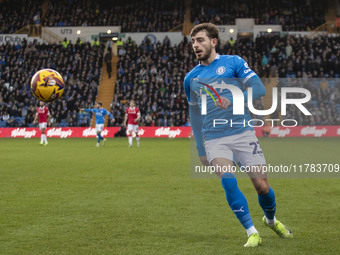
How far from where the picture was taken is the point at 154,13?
46.3 metres

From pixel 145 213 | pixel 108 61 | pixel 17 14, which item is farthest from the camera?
pixel 17 14

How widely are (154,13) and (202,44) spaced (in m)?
41.5

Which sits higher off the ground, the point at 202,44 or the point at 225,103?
the point at 202,44

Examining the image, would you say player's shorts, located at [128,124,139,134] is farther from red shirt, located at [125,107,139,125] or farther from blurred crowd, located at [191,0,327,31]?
blurred crowd, located at [191,0,327,31]

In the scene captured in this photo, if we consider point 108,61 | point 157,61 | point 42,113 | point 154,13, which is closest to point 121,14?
point 154,13

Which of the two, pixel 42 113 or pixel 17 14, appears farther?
pixel 17 14

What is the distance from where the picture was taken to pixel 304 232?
6.38 meters

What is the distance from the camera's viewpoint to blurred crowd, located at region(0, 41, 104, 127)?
3456 centimetres

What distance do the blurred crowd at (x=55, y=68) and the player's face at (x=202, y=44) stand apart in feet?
92.6

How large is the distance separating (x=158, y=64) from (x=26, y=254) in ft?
107

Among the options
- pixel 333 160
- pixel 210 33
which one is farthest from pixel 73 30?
pixel 210 33

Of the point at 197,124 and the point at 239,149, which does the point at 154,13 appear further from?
the point at 239,149

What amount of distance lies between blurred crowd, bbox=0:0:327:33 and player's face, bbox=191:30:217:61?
127 ft

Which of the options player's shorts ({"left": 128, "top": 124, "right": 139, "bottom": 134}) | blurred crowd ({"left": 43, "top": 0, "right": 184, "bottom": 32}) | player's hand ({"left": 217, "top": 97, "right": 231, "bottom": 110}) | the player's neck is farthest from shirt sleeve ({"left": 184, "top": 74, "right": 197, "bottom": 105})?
blurred crowd ({"left": 43, "top": 0, "right": 184, "bottom": 32})
